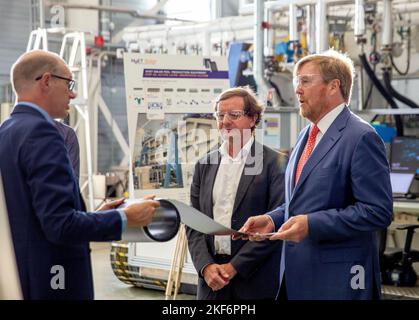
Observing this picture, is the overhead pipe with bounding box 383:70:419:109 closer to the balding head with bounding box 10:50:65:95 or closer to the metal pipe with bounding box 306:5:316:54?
the metal pipe with bounding box 306:5:316:54

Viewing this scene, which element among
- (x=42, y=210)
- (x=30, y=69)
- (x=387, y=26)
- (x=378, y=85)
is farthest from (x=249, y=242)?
(x=378, y=85)

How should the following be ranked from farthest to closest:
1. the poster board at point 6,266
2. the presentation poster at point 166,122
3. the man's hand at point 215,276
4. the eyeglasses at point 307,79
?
1. the presentation poster at point 166,122
2. the man's hand at point 215,276
3. the eyeglasses at point 307,79
4. the poster board at point 6,266

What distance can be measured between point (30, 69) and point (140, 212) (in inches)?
24.3

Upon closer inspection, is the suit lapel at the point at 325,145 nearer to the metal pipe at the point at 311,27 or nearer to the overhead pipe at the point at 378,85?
the metal pipe at the point at 311,27

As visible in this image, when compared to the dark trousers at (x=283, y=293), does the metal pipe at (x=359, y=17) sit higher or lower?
higher

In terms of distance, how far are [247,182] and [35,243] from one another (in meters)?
1.14

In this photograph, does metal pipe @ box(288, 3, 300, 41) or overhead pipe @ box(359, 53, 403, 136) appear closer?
metal pipe @ box(288, 3, 300, 41)

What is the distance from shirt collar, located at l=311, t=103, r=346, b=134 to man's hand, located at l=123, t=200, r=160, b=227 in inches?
28.7

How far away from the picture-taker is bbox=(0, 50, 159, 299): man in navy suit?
2.28 meters

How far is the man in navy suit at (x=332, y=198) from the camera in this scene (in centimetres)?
259

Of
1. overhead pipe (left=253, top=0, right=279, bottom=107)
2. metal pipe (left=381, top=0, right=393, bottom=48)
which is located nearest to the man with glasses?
overhead pipe (left=253, top=0, right=279, bottom=107)

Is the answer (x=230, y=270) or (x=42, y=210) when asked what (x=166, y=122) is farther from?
(x=42, y=210)

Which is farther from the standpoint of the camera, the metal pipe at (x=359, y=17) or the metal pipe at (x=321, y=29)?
the metal pipe at (x=321, y=29)

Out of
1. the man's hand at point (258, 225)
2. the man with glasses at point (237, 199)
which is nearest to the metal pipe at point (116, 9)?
the man with glasses at point (237, 199)
